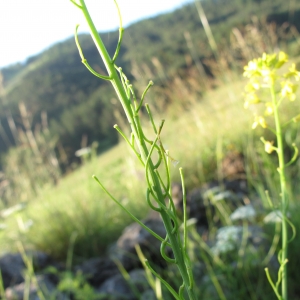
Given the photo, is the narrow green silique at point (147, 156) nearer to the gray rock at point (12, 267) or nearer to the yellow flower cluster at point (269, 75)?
the yellow flower cluster at point (269, 75)

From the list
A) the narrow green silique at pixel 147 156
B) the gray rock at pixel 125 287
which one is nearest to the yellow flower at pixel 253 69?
the narrow green silique at pixel 147 156

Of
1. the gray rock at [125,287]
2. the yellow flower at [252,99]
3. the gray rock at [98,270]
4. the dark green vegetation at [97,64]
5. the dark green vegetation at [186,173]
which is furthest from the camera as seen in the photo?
the dark green vegetation at [97,64]

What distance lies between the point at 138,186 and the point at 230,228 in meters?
2.79

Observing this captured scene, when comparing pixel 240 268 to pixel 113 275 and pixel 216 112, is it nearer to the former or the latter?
pixel 113 275

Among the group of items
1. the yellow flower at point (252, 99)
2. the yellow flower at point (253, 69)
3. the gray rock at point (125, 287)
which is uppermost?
the yellow flower at point (253, 69)

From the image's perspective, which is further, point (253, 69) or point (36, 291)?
point (36, 291)

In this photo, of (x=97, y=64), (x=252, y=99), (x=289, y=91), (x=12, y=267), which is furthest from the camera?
(x=97, y=64)

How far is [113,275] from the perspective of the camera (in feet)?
9.81

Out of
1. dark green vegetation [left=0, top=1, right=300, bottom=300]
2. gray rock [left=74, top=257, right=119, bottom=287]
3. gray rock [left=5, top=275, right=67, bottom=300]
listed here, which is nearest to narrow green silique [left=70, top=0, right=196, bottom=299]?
dark green vegetation [left=0, top=1, right=300, bottom=300]

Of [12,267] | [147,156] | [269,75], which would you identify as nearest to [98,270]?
[12,267]

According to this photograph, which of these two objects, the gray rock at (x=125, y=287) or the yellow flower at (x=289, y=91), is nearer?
the yellow flower at (x=289, y=91)

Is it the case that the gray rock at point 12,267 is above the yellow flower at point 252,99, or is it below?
below

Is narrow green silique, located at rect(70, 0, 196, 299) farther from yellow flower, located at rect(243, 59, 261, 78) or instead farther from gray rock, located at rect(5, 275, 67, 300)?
gray rock, located at rect(5, 275, 67, 300)

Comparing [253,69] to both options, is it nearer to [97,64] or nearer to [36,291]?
[36,291]
